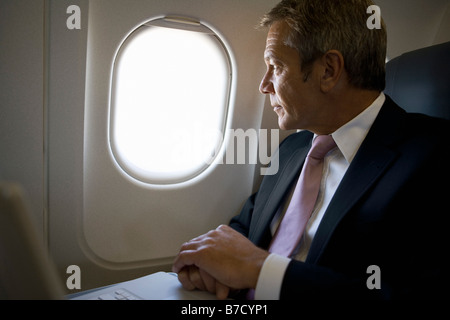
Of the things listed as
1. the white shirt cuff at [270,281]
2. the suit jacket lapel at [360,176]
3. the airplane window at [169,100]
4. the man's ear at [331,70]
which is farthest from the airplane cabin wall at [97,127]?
the white shirt cuff at [270,281]

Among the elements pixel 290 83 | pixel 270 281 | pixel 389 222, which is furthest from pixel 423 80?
pixel 270 281

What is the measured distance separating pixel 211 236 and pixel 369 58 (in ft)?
2.86

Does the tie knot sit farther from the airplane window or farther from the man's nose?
the airplane window

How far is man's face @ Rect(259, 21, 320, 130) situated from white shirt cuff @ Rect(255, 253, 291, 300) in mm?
640

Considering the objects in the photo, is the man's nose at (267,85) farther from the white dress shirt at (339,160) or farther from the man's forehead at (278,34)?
the white dress shirt at (339,160)

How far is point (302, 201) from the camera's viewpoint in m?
1.43

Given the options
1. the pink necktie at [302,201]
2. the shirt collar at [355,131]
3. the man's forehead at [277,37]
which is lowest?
the pink necktie at [302,201]

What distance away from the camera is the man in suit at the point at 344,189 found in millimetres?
1070

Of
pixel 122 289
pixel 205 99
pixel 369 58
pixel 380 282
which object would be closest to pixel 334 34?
pixel 369 58

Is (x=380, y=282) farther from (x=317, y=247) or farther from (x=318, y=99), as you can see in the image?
(x=318, y=99)

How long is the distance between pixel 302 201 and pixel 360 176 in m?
0.26

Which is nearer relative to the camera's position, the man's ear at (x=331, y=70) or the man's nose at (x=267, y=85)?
the man's ear at (x=331, y=70)

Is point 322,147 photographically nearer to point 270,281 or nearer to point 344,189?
point 344,189

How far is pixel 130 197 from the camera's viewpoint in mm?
1810
